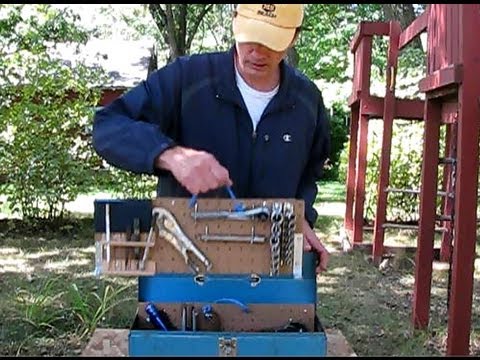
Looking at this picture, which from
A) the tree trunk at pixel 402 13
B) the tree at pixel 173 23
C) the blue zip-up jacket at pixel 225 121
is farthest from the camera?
the tree at pixel 173 23

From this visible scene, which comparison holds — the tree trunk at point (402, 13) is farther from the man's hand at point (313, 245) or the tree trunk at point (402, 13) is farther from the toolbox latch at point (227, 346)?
the toolbox latch at point (227, 346)

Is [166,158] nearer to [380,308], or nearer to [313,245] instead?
[313,245]

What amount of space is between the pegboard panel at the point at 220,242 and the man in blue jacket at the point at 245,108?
0.72ft

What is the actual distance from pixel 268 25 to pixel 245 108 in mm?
A: 249

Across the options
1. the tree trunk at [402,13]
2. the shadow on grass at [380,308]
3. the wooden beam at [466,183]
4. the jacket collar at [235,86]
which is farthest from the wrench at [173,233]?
the tree trunk at [402,13]

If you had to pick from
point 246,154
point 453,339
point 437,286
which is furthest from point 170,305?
point 437,286

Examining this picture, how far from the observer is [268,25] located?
2.08 meters

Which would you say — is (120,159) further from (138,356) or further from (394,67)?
(394,67)

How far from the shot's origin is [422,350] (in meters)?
4.44

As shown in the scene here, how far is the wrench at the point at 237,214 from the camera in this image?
1.82m

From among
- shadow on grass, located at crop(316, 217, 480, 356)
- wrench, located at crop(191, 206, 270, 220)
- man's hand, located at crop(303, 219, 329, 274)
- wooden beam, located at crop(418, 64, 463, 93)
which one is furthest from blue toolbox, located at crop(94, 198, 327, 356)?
shadow on grass, located at crop(316, 217, 480, 356)

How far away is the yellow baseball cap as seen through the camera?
2084 millimetres

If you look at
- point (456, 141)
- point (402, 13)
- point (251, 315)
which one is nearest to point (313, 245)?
point (251, 315)

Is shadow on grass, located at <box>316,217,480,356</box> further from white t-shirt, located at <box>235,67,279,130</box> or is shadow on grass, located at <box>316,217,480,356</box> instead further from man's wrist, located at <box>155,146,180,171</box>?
man's wrist, located at <box>155,146,180,171</box>
